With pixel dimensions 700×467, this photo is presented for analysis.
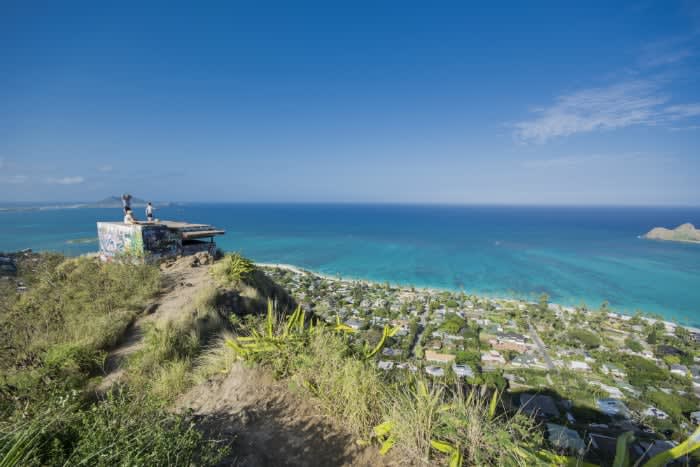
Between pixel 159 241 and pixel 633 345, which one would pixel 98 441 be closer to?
pixel 159 241

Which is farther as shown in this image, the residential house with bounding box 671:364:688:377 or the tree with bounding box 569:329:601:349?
the tree with bounding box 569:329:601:349

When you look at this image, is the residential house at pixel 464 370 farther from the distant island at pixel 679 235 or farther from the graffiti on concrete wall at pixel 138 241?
the distant island at pixel 679 235

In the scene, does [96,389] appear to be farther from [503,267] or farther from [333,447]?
[503,267]

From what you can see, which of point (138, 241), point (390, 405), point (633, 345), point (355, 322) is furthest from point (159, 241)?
point (633, 345)

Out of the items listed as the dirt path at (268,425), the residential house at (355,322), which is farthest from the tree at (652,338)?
the dirt path at (268,425)

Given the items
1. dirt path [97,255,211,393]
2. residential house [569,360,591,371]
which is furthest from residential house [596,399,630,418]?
dirt path [97,255,211,393]

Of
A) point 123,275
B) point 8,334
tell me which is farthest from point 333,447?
point 123,275

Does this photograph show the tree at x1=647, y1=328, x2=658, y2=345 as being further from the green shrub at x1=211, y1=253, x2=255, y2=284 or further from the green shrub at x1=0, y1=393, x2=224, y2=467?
the green shrub at x1=0, y1=393, x2=224, y2=467
